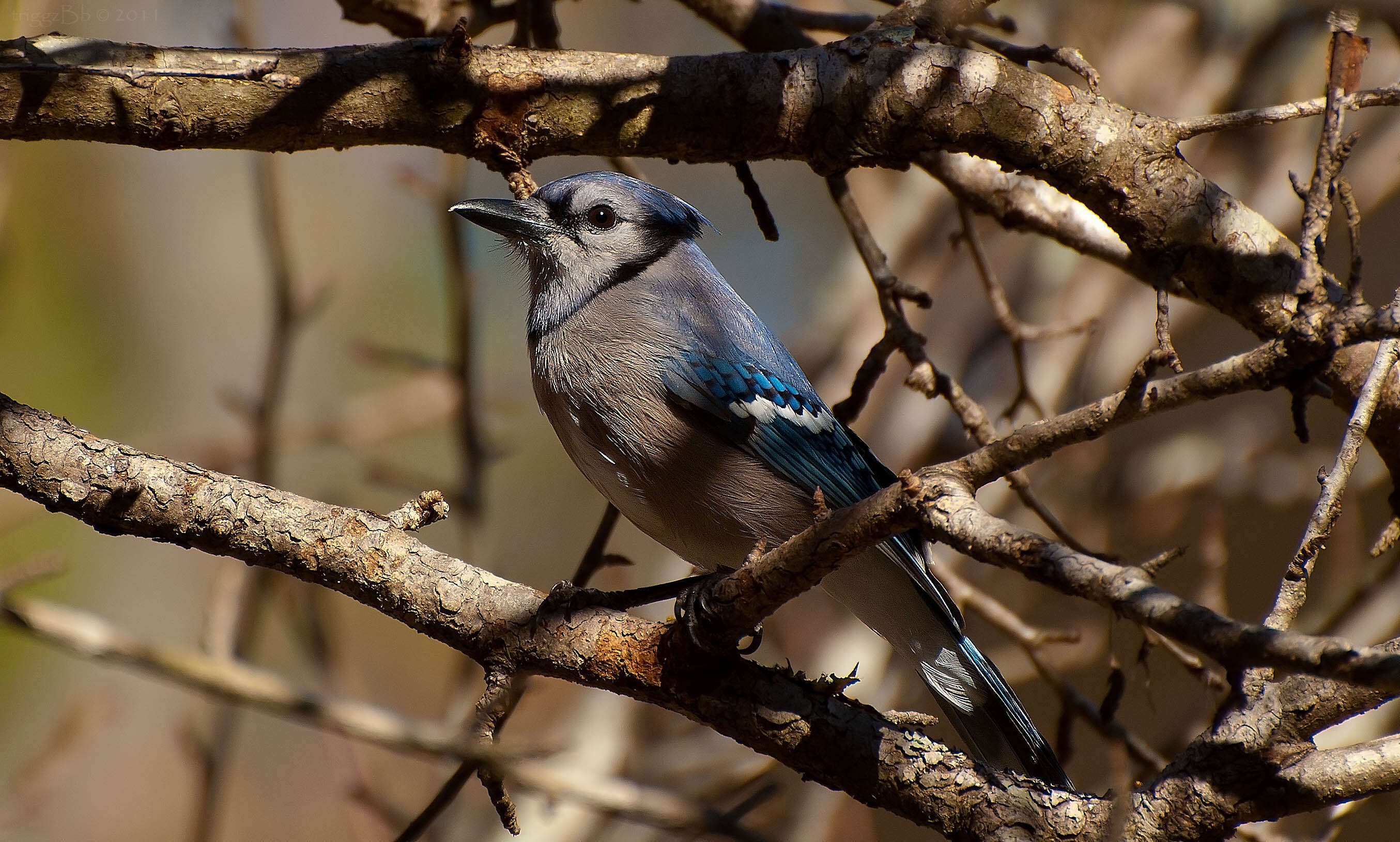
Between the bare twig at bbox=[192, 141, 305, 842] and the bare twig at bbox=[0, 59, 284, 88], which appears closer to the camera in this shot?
the bare twig at bbox=[0, 59, 284, 88]

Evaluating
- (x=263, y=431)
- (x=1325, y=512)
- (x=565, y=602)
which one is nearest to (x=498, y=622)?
(x=565, y=602)

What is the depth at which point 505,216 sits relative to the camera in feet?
11.7

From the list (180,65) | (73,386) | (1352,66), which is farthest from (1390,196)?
(73,386)

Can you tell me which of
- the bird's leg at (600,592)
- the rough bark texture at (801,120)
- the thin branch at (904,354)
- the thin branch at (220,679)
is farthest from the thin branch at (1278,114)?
the thin branch at (220,679)

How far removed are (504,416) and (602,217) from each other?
2.61 m

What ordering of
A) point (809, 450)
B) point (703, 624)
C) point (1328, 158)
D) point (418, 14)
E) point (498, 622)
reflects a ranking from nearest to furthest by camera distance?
point (1328, 158), point (703, 624), point (498, 622), point (418, 14), point (809, 450)

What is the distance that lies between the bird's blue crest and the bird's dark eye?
1.6 inches

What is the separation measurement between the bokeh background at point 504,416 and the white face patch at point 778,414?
82 centimetres

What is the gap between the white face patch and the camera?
3.11 meters

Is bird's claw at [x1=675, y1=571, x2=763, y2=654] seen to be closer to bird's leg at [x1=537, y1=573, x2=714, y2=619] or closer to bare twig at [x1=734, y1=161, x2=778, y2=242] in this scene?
bird's leg at [x1=537, y1=573, x2=714, y2=619]

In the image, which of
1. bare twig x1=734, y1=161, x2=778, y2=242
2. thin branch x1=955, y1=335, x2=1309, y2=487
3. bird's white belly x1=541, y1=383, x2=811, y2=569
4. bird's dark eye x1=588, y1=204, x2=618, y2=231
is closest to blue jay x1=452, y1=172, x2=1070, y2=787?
bird's white belly x1=541, y1=383, x2=811, y2=569

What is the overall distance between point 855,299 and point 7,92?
3688 mm

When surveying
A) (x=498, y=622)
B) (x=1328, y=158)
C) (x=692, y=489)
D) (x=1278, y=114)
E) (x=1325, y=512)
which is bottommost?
(x=498, y=622)

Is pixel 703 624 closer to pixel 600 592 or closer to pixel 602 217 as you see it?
pixel 600 592
